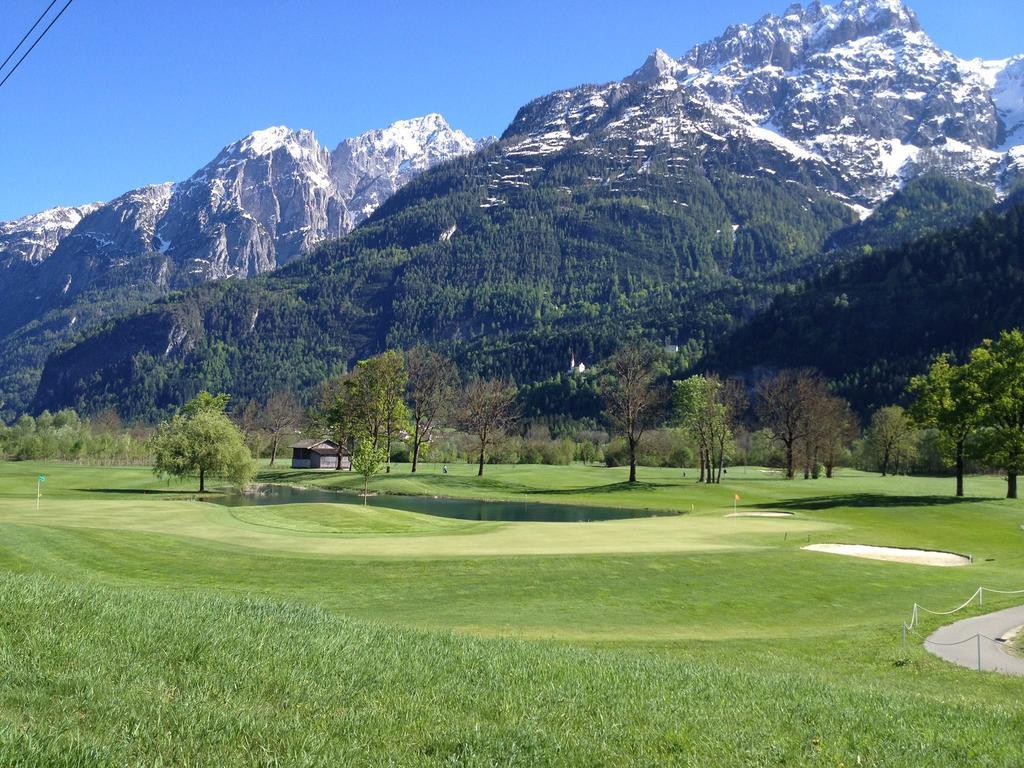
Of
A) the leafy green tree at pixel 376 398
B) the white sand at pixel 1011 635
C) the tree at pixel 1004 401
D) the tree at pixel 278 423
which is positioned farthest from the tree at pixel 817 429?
the tree at pixel 278 423

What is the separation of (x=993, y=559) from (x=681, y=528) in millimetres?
16409

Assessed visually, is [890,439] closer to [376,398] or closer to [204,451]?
[376,398]

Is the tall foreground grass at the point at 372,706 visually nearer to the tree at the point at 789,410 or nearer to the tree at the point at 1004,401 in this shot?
the tree at the point at 1004,401

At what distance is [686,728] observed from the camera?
26.0ft

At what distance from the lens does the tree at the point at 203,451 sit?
7925 centimetres

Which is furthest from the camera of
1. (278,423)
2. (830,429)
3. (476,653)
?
(278,423)

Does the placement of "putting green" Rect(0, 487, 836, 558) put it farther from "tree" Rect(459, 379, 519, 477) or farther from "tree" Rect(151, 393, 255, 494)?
"tree" Rect(459, 379, 519, 477)

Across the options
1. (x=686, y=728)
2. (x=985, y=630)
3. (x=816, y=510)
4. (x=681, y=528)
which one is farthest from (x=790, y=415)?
(x=686, y=728)

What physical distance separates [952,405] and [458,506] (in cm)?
4483

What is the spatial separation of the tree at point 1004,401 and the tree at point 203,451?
69.5 meters

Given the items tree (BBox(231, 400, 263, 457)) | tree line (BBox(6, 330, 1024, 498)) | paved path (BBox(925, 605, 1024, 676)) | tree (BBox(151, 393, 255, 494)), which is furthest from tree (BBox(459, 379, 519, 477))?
paved path (BBox(925, 605, 1024, 676))

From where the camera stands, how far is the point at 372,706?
→ 25.3 feet

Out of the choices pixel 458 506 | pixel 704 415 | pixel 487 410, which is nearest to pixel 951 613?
pixel 458 506

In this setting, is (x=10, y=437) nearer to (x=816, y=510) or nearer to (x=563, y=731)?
(x=816, y=510)
